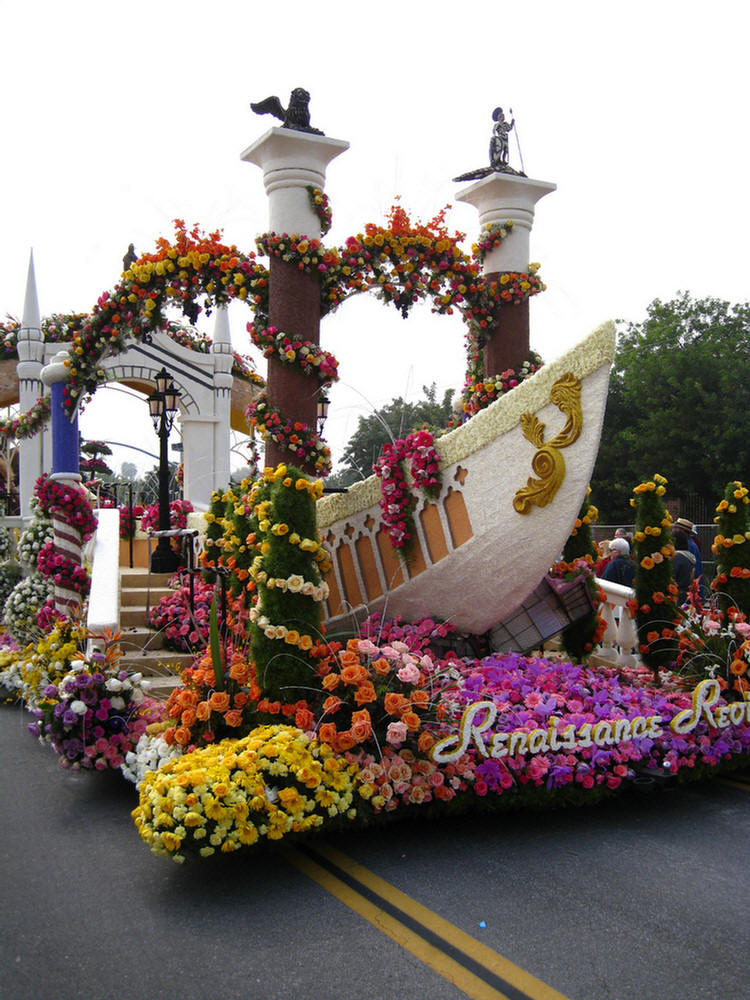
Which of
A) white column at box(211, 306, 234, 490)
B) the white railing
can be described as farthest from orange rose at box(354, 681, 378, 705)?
white column at box(211, 306, 234, 490)

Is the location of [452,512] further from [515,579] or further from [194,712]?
[194,712]

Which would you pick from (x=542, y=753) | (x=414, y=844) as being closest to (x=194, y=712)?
(x=414, y=844)

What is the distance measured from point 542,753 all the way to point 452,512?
7.29 feet

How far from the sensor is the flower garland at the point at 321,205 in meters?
7.71

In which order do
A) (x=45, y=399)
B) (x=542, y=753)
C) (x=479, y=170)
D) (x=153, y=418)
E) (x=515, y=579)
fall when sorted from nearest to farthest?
(x=542, y=753) < (x=515, y=579) < (x=479, y=170) < (x=153, y=418) < (x=45, y=399)

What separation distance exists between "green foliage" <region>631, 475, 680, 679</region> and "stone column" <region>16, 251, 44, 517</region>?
12174 millimetres

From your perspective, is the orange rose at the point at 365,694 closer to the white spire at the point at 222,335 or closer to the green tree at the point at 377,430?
the green tree at the point at 377,430

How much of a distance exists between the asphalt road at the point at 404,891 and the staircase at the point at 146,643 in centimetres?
203

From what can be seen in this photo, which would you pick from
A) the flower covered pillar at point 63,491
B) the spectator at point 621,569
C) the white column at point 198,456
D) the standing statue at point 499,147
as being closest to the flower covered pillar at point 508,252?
the standing statue at point 499,147

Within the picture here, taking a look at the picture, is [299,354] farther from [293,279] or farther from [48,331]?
[48,331]

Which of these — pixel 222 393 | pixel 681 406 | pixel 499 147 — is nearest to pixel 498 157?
pixel 499 147

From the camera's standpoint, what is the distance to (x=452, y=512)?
268 inches

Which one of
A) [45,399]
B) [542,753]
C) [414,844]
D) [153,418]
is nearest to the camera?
[414,844]

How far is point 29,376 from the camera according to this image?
634 inches
